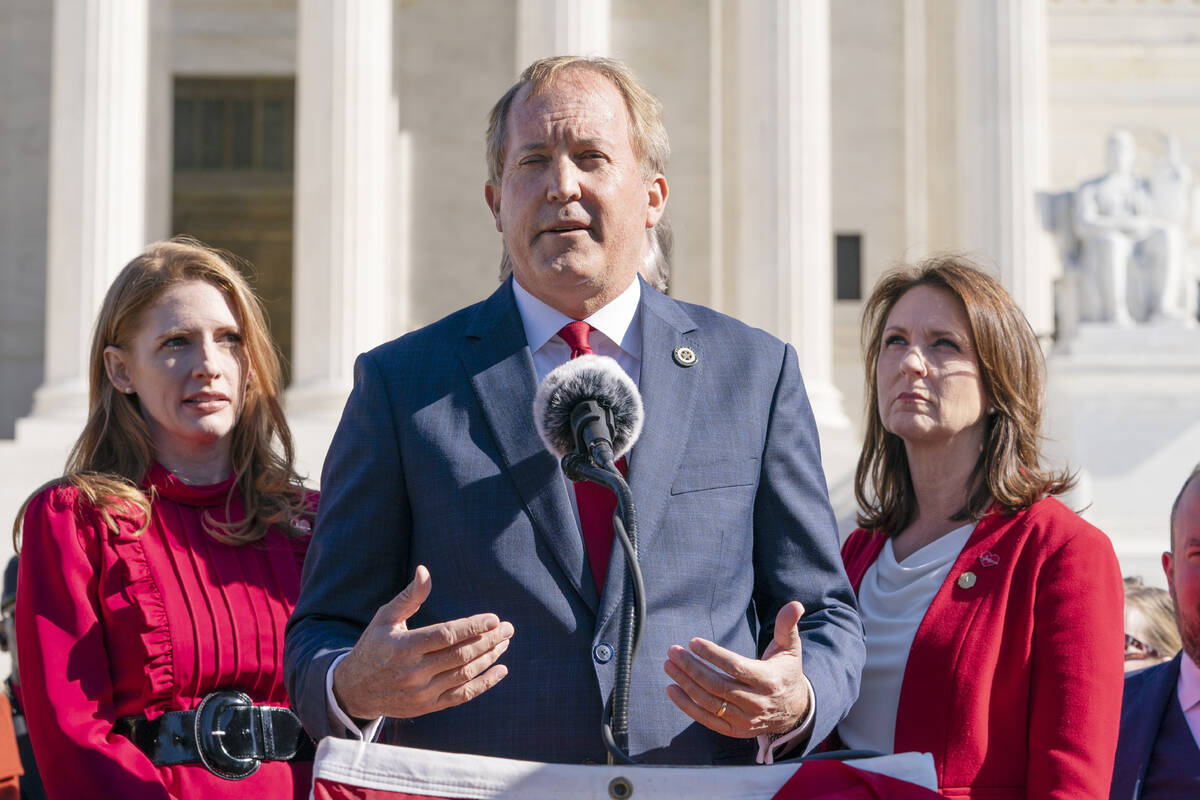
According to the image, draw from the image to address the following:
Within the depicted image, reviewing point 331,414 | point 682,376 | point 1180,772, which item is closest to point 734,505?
point 682,376

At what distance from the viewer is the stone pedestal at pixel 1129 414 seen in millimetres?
25984

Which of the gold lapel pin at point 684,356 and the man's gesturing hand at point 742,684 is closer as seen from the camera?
the man's gesturing hand at point 742,684

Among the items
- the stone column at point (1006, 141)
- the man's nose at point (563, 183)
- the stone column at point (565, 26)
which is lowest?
the man's nose at point (563, 183)

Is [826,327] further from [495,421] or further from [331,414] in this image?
[495,421]

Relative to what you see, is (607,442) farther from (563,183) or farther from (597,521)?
(563,183)

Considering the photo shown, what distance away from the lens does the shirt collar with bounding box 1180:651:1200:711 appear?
7.12 meters

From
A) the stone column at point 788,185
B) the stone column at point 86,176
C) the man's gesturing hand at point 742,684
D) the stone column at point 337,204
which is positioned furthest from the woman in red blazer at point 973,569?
the stone column at point 86,176

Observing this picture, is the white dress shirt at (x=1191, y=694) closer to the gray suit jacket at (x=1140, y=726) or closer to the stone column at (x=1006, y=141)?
the gray suit jacket at (x=1140, y=726)

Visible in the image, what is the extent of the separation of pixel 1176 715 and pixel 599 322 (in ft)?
11.9

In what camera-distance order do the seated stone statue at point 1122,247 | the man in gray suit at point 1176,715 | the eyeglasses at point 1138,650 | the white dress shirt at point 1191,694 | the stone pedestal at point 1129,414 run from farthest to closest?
the seated stone statue at point 1122,247 → the stone pedestal at point 1129,414 → the eyeglasses at point 1138,650 → the white dress shirt at point 1191,694 → the man in gray suit at point 1176,715

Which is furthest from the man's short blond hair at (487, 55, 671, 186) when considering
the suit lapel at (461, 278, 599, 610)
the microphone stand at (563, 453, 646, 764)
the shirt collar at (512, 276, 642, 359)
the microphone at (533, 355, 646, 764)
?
the microphone stand at (563, 453, 646, 764)

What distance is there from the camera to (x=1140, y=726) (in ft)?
23.6

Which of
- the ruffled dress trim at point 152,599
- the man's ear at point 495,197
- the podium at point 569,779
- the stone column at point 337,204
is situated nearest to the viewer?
the podium at point 569,779

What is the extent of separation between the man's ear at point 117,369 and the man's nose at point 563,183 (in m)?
3.15
